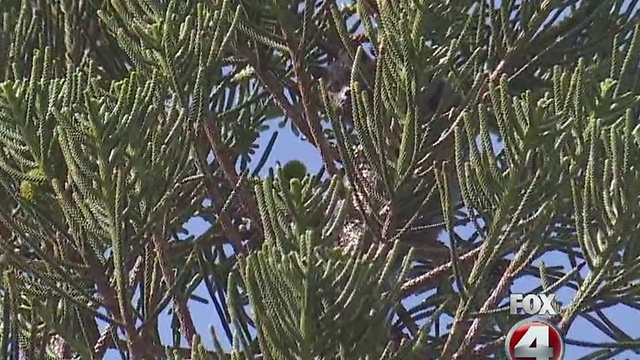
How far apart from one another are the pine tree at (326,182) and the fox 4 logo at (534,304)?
0.03 metres

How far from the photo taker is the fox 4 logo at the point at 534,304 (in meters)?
2.39

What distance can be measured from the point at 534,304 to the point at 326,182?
765 mm

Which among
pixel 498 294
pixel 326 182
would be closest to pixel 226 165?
pixel 326 182

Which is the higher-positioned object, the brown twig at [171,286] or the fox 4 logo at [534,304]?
the brown twig at [171,286]

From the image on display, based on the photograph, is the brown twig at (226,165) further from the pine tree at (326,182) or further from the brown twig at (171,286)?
the brown twig at (171,286)

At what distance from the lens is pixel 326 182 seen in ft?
9.83

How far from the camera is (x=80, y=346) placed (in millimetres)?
2455

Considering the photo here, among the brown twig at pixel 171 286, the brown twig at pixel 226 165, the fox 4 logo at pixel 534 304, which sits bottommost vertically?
the fox 4 logo at pixel 534 304

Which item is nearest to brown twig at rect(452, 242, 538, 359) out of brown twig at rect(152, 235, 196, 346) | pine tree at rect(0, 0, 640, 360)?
pine tree at rect(0, 0, 640, 360)

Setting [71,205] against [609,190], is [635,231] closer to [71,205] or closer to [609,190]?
[609,190]

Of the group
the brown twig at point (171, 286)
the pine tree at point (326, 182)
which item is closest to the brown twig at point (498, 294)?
the pine tree at point (326, 182)

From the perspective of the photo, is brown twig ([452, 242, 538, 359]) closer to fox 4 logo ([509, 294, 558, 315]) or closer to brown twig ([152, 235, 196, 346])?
fox 4 logo ([509, 294, 558, 315])

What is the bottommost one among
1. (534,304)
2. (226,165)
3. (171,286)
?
(534,304)

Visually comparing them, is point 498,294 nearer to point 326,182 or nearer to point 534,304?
point 534,304
